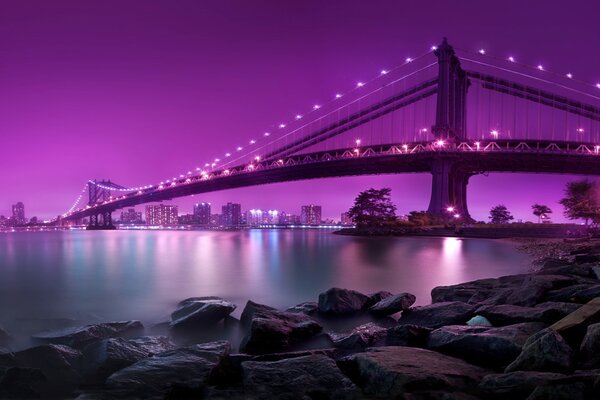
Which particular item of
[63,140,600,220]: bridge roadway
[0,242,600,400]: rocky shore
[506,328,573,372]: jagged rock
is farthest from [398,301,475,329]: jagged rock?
[63,140,600,220]: bridge roadway

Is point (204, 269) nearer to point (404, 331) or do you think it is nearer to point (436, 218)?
point (404, 331)

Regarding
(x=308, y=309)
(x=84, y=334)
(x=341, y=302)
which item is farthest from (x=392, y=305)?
(x=84, y=334)

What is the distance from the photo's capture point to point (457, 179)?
47.1 m

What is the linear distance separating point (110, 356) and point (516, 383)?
3.94 m

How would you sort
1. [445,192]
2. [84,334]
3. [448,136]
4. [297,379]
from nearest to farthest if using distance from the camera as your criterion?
[297,379]
[84,334]
[445,192]
[448,136]

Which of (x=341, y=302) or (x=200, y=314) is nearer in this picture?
(x=200, y=314)

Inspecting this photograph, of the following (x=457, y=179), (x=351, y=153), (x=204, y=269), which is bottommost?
(x=204, y=269)

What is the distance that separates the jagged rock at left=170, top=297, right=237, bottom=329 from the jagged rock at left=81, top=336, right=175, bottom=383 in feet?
4.39

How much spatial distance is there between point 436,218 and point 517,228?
7.96 m

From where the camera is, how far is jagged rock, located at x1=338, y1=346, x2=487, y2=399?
3.32 meters

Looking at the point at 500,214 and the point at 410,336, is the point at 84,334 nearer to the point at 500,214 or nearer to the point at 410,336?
the point at 410,336

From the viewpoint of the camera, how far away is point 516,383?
302 centimetres

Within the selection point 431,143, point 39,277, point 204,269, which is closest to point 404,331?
point 204,269

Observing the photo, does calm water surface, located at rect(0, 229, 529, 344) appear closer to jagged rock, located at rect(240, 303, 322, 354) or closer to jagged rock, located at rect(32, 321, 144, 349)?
jagged rock, located at rect(32, 321, 144, 349)
